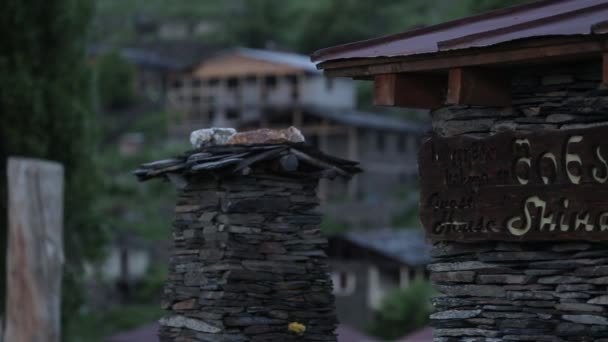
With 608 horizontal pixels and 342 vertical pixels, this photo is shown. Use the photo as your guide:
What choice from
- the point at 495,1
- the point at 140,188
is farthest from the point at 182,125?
the point at 495,1

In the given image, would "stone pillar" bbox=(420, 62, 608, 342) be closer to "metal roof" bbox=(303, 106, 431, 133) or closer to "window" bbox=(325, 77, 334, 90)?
"metal roof" bbox=(303, 106, 431, 133)

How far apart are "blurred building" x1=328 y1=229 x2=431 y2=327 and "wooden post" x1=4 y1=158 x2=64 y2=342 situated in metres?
19.3

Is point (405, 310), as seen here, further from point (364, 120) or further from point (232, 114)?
point (232, 114)

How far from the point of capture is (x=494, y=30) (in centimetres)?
586

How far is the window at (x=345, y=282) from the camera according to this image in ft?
102

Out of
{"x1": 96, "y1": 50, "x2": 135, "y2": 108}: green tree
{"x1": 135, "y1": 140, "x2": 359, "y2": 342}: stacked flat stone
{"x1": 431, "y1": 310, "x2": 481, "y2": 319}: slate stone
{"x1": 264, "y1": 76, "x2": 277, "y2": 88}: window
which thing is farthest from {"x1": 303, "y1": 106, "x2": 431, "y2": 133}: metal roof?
{"x1": 431, "y1": 310, "x2": 481, "y2": 319}: slate stone

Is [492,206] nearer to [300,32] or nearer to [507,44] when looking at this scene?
[507,44]

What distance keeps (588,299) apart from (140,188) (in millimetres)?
35472

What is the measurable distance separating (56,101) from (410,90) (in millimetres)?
12693

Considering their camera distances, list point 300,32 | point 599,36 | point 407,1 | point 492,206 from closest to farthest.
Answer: point 599,36, point 492,206, point 300,32, point 407,1

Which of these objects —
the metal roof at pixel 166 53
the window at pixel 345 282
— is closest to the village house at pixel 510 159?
the window at pixel 345 282

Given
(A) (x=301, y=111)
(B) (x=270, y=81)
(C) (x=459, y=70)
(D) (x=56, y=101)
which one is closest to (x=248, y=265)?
(C) (x=459, y=70)

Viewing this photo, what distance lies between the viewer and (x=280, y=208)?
7.80 metres

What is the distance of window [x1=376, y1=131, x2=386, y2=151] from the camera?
42.8 m
